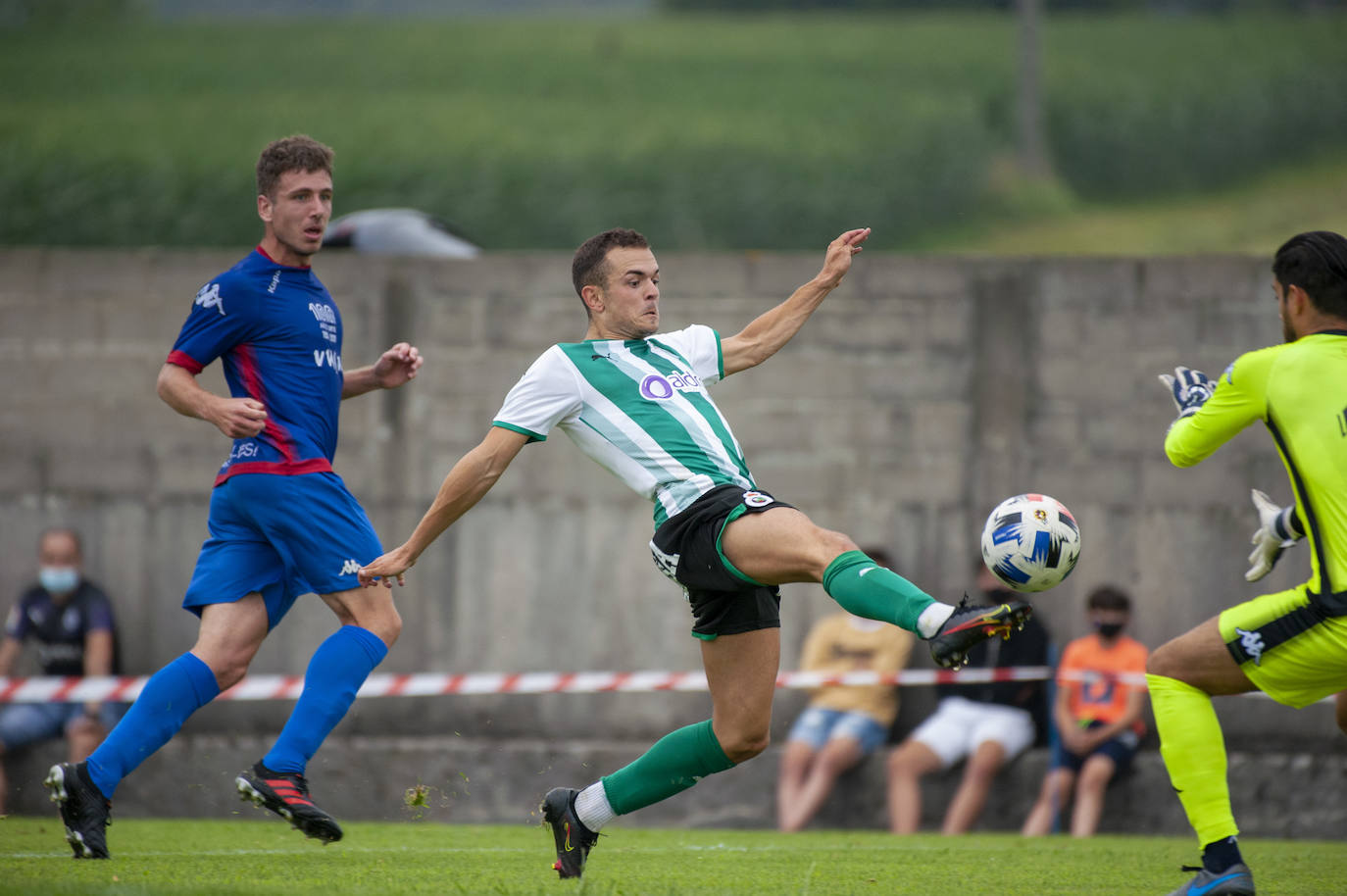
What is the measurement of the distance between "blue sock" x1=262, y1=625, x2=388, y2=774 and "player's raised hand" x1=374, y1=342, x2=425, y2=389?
1.07 meters

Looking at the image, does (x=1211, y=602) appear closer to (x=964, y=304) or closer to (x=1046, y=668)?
(x=1046, y=668)

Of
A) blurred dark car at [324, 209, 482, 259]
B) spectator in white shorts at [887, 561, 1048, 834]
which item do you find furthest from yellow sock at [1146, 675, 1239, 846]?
blurred dark car at [324, 209, 482, 259]

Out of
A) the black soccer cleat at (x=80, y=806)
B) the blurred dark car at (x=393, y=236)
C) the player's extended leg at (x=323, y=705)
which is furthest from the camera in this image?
the blurred dark car at (x=393, y=236)

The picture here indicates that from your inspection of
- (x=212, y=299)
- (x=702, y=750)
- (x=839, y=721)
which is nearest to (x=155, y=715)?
(x=212, y=299)

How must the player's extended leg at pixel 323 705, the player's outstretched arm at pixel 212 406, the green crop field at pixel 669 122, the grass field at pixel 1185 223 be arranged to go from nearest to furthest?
the player's extended leg at pixel 323 705 < the player's outstretched arm at pixel 212 406 < the green crop field at pixel 669 122 < the grass field at pixel 1185 223

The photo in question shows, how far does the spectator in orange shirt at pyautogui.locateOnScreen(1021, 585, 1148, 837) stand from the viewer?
8.88 m

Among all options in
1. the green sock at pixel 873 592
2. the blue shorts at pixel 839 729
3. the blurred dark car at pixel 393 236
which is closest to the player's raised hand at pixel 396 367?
the green sock at pixel 873 592

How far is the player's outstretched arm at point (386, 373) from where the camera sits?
19.9 feet

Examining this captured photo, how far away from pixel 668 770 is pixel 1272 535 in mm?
2210

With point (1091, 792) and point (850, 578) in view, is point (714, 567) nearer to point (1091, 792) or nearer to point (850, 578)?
point (850, 578)

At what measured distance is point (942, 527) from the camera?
32.0 ft

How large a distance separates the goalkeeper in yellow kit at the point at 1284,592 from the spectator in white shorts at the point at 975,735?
427cm

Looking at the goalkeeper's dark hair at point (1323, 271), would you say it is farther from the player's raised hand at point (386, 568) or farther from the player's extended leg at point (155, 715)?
the player's extended leg at point (155, 715)

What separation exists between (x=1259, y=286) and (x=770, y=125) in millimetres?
20397
